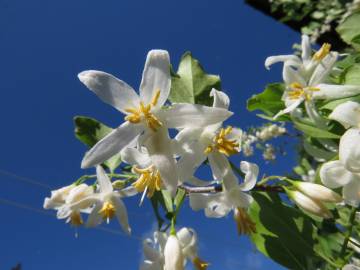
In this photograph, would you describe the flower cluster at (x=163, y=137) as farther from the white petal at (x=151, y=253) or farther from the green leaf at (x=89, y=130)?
the green leaf at (x=89, y=130)

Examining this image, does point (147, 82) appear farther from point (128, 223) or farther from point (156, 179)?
point (128, 223)

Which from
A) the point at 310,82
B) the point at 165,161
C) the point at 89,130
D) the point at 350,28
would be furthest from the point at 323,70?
the point at 89,130

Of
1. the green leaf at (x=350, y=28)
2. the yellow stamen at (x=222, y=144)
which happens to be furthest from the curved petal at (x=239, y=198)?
the green leaf at (x=350, y=28)

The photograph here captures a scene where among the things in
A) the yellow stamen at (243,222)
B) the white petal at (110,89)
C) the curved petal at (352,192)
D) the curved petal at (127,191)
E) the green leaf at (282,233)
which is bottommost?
the green leaf at (282,233)

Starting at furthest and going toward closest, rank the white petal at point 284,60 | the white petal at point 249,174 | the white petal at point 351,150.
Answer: the white petal at point 284,60 < the white petal at point 249,174 < the white petal at point 351,150

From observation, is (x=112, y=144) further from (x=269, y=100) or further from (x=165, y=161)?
(x=269, y=100)
